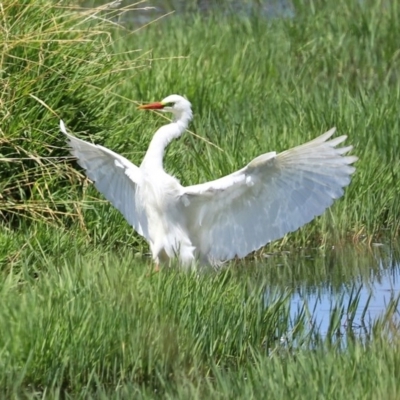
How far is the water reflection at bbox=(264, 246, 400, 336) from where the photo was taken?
601 cm

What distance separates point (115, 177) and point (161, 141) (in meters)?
0.35

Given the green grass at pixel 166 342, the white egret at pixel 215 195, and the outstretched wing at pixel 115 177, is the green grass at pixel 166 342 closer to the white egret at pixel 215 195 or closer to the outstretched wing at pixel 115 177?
the white egret at pixel 215 195

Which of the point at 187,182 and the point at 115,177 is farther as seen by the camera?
the point at 187,182

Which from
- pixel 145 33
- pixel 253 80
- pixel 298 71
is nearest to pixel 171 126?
pixel 253 80

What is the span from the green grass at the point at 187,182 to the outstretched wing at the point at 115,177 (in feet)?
0.82

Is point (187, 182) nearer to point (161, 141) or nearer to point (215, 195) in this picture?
point (161, 141)

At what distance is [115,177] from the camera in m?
6.71

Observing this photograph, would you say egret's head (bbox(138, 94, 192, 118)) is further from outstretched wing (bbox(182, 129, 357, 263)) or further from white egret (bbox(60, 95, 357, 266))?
outstretched wing (bbox(182, 129, 357, 263))

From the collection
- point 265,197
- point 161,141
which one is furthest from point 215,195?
point 161,141

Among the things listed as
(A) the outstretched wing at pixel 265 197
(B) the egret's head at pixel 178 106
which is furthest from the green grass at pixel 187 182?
(B) the egret's head at pixel 178 106

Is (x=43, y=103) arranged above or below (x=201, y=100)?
above

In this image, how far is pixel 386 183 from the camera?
7879 millimetres

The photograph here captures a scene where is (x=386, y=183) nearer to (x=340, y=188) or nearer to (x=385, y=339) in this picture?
(x=340, y=188)

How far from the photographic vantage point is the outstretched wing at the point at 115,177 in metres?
6.52
